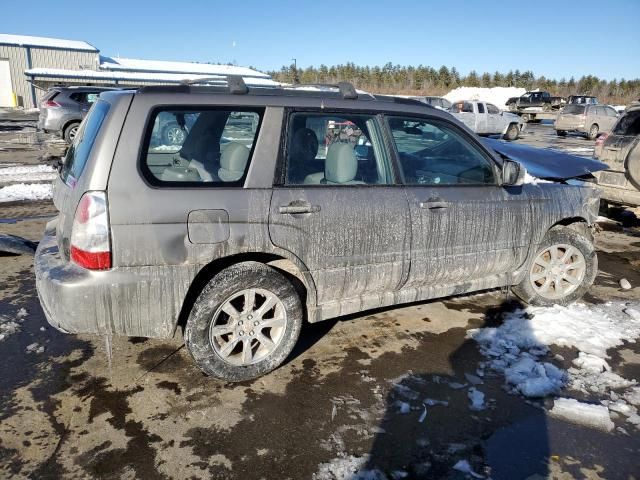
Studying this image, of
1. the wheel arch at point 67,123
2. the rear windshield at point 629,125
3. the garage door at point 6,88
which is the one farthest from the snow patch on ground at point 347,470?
the garage door at point 6,88

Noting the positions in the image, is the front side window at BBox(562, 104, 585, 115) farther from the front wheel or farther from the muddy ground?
the muddy ground

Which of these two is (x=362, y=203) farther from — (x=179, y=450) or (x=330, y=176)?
(x=179, y=450)

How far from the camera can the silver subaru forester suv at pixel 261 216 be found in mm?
2865

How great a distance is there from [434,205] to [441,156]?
600 mm

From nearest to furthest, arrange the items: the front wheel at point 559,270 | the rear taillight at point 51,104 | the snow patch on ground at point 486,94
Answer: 1. the front wheel at point 559,270
2. the rear taillight at point 51,104
3. the snow patch on ground at point 486,94

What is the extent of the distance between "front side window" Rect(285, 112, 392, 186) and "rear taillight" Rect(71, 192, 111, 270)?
3.77 feet

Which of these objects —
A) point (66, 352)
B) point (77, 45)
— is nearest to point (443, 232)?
point (66, 352)

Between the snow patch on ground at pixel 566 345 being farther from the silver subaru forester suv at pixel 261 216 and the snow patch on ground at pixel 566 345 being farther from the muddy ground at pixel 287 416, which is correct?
the silver subaru forester suv at pixel 261 216

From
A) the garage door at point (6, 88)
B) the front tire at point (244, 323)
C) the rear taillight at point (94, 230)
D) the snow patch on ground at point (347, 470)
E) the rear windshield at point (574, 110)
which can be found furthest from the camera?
the garage door at point (6, 88)

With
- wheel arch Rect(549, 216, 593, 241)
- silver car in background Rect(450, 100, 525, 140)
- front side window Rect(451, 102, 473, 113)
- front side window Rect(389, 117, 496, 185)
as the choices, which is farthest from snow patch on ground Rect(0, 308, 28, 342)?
front side window Rect(451, 102, 473, 113)

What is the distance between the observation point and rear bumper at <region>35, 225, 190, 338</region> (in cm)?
284

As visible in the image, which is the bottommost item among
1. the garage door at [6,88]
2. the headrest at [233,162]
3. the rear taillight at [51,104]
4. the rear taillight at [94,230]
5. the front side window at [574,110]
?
the rear taillight at [94,230]

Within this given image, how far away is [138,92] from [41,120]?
14568 mm

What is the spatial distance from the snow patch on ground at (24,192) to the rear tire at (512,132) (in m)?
21.3
